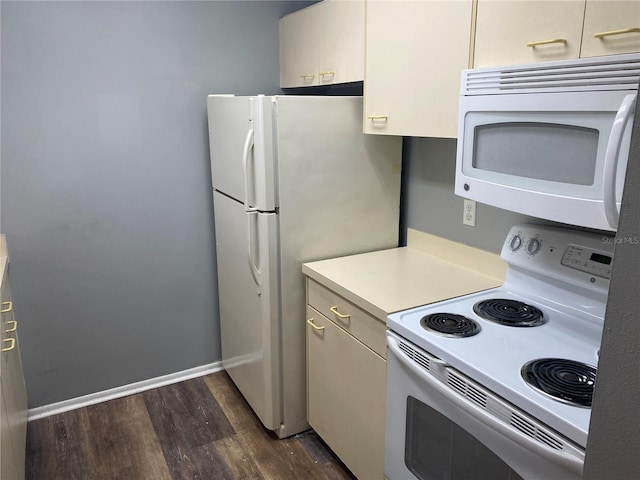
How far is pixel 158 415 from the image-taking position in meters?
2.59

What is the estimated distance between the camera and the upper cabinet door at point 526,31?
1.25 metres

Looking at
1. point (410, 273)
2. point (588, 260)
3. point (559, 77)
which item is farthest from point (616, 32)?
point (410, 273)

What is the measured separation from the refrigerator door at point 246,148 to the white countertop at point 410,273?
0.39 m

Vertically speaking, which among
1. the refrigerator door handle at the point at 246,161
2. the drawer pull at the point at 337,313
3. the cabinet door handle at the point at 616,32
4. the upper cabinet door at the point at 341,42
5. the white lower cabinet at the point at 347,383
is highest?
the upper cabinet door at the point at 341,42

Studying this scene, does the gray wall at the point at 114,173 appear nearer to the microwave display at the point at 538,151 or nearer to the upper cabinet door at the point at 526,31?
the upper cabinet door at the point at 526,31

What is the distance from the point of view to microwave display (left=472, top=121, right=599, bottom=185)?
1219 millimetres

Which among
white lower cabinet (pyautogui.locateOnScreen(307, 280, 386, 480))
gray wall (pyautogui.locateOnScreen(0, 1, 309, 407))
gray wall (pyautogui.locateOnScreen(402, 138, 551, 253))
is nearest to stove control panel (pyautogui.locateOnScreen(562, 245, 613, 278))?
gray wall (pyautogui.locateOnScreen(402, 138, 551, 253))

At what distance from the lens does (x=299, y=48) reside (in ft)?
8.30

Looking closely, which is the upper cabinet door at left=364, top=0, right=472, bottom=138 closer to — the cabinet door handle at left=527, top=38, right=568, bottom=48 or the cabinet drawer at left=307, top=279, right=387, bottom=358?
the cabinet door handle at left=527, top=38, right=568, bottom=48

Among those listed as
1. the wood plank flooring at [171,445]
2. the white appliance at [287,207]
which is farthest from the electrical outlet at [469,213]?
the wood plank flooring at [171,445]

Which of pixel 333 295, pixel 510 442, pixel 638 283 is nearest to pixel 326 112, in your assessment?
pixel 333 295

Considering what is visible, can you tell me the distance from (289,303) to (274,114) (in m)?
0.82

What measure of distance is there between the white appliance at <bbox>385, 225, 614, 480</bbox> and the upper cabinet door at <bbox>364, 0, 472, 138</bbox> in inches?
20.5

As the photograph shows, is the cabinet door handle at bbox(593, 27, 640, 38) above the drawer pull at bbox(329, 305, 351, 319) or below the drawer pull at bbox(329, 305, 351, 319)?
above
